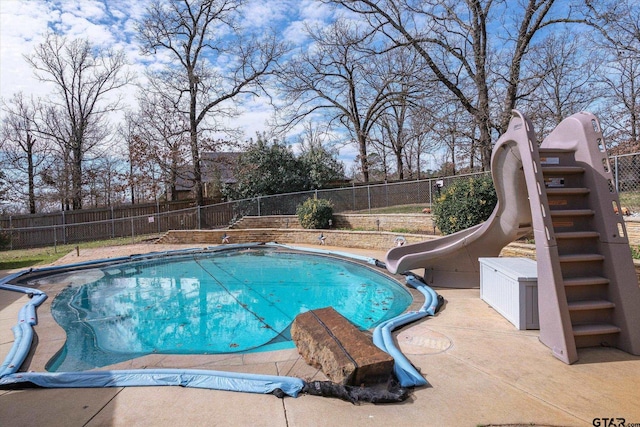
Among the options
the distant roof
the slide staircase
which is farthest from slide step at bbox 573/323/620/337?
the distant roof

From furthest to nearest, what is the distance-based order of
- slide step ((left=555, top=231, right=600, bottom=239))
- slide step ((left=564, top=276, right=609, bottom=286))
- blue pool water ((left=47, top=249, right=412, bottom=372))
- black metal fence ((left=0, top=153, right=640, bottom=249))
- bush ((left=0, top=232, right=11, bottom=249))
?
black metal fence ((left=0, top=153, right=640, bottom=249))
bush ((left=0, top=232, right=11, bottom=249))
blue pool water ((left=47, top=249, right=412, bottom=372))
slide step ((left=555, top=231, right=600, bottom=239))
slide step ((left=564, top=276, right=609, bottom=286))

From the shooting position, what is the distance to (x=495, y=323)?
4656 millimetres

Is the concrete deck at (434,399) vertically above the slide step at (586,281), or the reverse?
the slide step at (586,281)

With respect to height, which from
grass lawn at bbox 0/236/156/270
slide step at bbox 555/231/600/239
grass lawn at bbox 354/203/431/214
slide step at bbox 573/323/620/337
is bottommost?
slide step at bbox 573/323/620/337

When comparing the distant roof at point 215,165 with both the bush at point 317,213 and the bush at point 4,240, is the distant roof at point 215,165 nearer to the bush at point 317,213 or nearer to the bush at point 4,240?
the bush at point 317,213

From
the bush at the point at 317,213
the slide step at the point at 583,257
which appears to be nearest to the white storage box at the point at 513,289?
the slide step at the point at 583,257

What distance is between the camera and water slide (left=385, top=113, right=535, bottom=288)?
4.89 m

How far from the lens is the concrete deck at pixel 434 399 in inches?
102

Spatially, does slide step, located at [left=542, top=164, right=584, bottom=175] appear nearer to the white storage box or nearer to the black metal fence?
the white storage box

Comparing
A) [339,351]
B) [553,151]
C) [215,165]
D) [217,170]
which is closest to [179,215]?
[217,170]

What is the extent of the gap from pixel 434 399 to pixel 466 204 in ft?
23.0

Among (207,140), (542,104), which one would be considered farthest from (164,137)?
(542,104)

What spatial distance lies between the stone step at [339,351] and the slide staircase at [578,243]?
200 centimetres

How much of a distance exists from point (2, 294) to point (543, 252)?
415 inches
